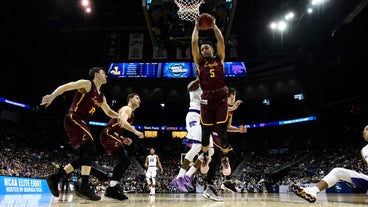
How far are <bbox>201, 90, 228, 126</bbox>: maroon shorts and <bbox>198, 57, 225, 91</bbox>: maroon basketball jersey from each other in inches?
4.6

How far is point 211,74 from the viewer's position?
4492 millimetres

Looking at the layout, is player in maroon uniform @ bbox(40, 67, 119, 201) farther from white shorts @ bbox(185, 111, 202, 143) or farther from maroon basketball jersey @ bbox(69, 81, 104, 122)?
white shorts @ bbox(185, 111, 202, 143)

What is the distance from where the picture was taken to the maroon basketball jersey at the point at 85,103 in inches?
178

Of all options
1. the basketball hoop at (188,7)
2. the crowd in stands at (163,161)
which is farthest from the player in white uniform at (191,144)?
the crowd in stands at (163,161)

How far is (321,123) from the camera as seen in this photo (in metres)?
25.9

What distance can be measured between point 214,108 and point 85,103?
1930mm

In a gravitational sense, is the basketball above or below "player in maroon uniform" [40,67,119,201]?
above

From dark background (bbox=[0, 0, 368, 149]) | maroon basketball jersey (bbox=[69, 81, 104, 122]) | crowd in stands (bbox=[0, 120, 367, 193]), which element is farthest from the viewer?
crowd in stands (bbox=[0, 120, 367, 193])

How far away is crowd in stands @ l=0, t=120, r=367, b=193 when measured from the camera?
789 inches

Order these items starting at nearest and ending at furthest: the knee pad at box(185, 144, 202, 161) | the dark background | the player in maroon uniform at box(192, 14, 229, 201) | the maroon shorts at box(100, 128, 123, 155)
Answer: the player in maroon uniform at box(192, 14, 229, 201), the maroon shorts at box(100, 128, 123, 155), the knee pad at box(185, 144, 202, 161), the dark background

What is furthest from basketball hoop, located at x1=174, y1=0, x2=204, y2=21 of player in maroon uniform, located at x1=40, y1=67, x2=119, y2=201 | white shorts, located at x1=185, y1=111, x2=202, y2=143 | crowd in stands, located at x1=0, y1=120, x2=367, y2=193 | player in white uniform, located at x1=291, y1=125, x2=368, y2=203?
crowd in stands, located at x1=0, y1=120, x2=367, y2=193

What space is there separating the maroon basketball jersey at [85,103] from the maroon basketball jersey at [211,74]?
1632mm

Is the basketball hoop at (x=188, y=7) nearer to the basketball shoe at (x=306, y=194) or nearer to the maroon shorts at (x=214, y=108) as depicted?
the maroon shorts at (x=214, y=108)

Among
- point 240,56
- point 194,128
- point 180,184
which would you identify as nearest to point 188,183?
point 180,184
